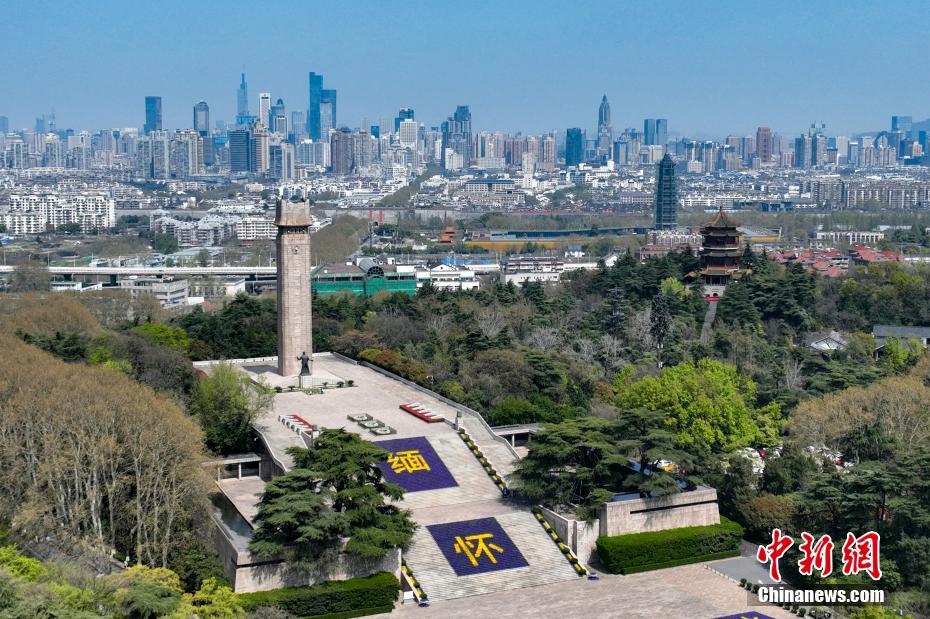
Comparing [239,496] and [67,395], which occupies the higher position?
[67,395]

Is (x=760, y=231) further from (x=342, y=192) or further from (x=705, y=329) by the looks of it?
(x=342, y=192)

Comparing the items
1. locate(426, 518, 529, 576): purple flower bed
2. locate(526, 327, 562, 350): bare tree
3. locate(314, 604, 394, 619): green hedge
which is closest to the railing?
locate(314, 604, 394, 619): green hedge

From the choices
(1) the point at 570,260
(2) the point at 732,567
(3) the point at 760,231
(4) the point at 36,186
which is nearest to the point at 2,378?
(2) the point at 732,567

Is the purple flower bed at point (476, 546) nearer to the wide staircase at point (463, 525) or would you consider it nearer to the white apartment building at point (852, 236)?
the wide staircase at point (463, 525)

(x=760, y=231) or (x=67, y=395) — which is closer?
(x=67, y=395)

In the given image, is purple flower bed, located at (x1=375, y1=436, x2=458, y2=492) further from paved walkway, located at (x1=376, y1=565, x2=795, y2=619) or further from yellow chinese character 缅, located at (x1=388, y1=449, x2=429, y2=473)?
paved walkway, located at (x1=376, y1=565, x2=795, y2=619)

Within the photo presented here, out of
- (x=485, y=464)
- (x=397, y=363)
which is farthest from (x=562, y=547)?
(x=397, y=363)
